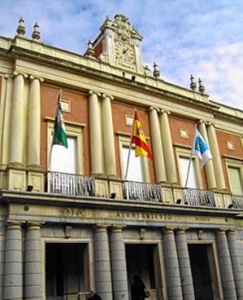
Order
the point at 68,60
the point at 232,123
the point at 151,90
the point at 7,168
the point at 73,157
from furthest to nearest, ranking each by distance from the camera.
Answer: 1. the point at 232,123
2. the point at 151,90
3. the point at 68,60
4. the point at 73,157
5. the point at 7,168

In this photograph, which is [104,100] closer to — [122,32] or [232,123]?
[122,32]

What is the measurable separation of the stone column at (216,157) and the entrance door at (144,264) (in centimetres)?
473

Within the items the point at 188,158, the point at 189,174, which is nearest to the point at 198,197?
the point at 189,174

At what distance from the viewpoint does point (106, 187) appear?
13.6 m

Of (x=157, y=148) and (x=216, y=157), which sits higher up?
(x=216, y=157)

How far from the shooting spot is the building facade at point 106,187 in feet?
38.9

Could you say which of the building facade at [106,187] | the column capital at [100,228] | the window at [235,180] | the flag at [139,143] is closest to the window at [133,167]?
the building facade at [106,187]

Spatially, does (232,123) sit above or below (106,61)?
below

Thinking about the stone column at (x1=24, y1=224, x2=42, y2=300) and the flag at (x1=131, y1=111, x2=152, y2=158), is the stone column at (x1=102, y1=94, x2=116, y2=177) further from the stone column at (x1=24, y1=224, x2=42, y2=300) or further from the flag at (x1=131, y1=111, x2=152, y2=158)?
the stone column at (x1=24, y1=224, x2=42, y2=300)

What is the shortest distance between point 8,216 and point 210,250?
8773 mm

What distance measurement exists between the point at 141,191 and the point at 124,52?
24.1 feet

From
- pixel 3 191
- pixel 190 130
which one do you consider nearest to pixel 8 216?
pixel 3 191

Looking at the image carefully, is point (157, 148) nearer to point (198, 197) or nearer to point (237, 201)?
point (198, 197)

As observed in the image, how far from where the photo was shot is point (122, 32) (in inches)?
735
